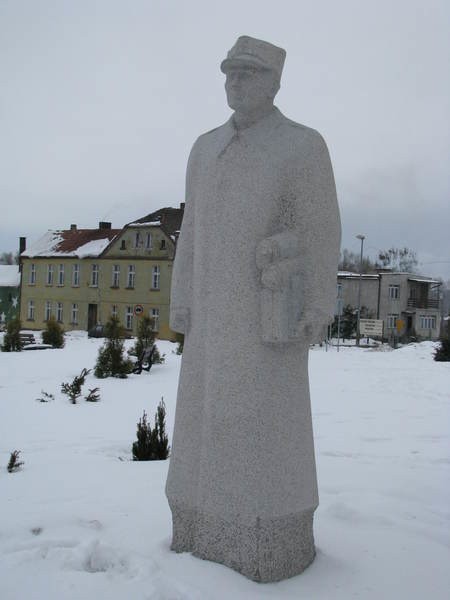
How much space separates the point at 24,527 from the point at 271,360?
2.33 meters

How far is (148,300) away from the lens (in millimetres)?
39031

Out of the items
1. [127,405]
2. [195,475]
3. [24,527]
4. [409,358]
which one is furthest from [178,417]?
[409,358]

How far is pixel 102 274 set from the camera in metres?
40.7

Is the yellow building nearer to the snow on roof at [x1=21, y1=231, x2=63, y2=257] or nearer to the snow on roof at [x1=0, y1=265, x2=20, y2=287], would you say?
the snow on roof at [x1=21, y1=231, x2=63, y2=257]

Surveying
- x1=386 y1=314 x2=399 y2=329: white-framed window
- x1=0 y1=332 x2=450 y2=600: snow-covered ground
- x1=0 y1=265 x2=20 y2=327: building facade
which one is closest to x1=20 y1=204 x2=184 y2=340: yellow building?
x1=0 y1=265 x2=20 y2=327: building facade

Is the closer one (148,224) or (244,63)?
(244,63)

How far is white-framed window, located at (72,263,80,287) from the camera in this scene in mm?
42094

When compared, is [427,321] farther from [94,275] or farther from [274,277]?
[274,277]

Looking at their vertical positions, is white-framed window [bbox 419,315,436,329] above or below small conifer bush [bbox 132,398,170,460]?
above

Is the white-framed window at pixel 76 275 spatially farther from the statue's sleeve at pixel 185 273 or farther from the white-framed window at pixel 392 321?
the statue's sleeve at pixel 185 273

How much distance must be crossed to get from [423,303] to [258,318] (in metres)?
50.6

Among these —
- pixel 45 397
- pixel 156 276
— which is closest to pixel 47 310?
pixel 156 276

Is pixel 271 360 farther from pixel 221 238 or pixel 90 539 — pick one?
pixel 90 539

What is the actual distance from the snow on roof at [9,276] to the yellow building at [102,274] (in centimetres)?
546
